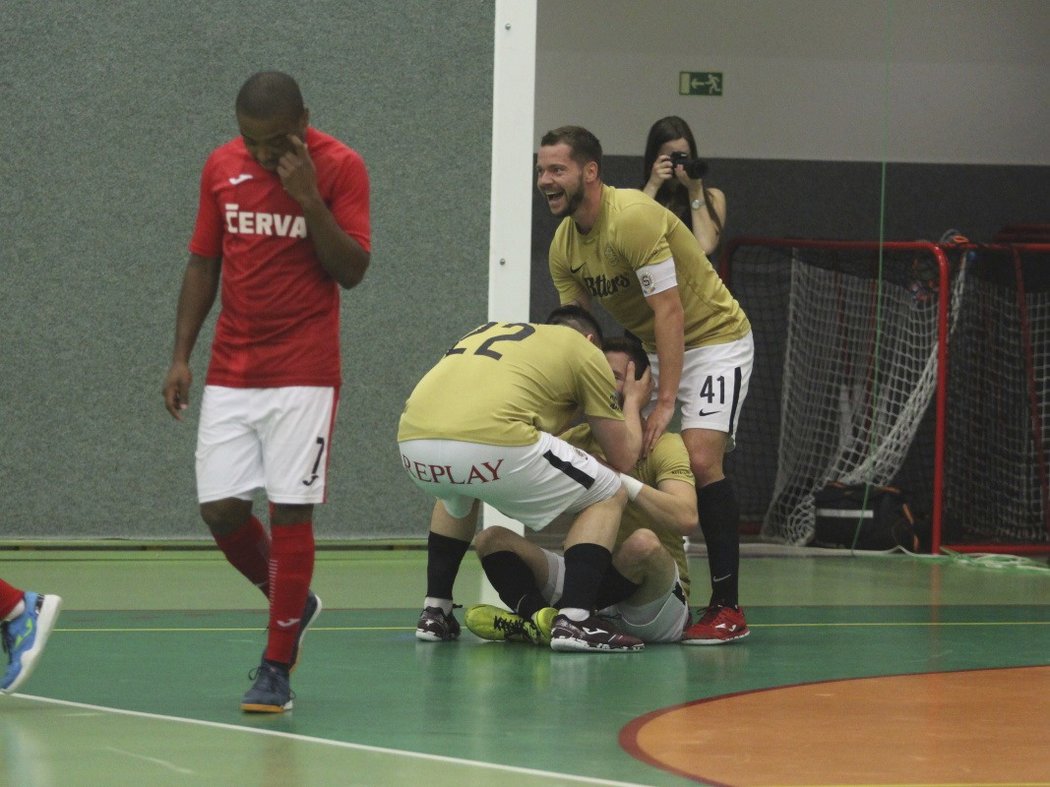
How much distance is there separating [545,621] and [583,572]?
0.25 metres

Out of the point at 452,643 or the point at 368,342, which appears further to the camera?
the point at 368,342

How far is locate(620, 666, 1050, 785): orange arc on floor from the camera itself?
3250 mm

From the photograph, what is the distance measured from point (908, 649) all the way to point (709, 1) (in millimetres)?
5418

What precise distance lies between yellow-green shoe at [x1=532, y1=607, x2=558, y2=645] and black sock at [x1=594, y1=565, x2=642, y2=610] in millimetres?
164

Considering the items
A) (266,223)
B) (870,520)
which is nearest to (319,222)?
(266,223)

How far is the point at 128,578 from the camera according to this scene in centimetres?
644

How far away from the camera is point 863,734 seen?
3.66 m

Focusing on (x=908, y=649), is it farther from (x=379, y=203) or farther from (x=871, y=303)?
(x=871, y=303)

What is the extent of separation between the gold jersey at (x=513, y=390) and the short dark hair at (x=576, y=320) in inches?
6.7

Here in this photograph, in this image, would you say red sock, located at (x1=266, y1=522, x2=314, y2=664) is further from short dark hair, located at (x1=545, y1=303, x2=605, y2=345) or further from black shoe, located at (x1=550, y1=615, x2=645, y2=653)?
short dark hair, located at (x1=545, y1=303, x2=605, y2=345)

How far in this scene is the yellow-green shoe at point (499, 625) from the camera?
4898mm

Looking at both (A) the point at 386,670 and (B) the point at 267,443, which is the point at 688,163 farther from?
(B) the point at 267,443

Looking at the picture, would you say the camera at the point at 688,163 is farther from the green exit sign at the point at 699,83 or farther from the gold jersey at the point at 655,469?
the green exit sign at the point at 699,83

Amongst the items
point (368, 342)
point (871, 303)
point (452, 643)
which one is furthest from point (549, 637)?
point (871, 303)
